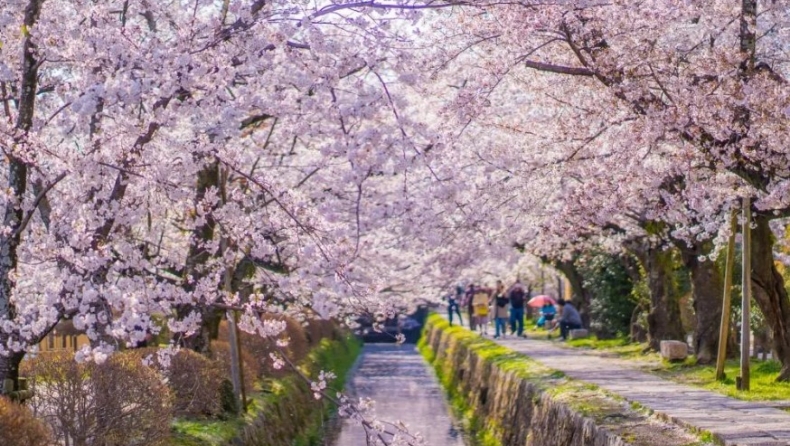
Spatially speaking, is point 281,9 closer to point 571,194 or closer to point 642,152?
point 642,152

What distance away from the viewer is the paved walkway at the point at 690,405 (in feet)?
36.6

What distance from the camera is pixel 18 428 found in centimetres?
850

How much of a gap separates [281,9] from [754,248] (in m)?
9.01

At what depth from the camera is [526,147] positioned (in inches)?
678

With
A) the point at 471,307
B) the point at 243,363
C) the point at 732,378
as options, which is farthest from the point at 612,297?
the point at 243,363

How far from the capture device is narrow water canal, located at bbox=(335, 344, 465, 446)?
23750 mm

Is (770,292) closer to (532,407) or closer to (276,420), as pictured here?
(532,407)

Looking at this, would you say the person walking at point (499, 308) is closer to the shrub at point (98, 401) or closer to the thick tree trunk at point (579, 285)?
the thick tree trunk at point (579, 285)

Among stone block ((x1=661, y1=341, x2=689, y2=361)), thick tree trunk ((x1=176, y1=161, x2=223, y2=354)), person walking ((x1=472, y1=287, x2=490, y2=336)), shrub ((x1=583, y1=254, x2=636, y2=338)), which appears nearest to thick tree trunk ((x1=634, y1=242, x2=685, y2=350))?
stone block ((x1=661, y1=341, x2=689, y2=361))

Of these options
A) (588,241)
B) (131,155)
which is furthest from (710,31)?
(588,241)

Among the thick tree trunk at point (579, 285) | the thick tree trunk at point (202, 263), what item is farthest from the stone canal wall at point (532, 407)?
the thick tree trunk at point (202, 263)

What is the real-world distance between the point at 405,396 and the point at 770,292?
16.8m

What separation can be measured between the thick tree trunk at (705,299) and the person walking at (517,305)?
14.7 metres

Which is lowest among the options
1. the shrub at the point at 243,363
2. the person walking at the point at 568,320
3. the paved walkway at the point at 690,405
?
the paved walkway at the point at 690,405
